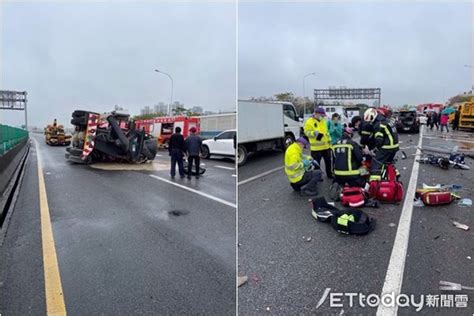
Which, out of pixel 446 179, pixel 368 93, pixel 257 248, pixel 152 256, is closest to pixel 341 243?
pixel 257 248

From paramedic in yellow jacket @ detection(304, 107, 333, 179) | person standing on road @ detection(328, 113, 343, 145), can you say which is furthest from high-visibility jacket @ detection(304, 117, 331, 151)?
person standing on road @ detection(328, 113, 343, 145)

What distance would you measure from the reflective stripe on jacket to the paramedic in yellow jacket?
3.67ft

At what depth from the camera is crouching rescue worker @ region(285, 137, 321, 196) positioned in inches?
209

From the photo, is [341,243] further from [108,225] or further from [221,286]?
[108,225]

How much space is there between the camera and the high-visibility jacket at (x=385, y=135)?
542 cm

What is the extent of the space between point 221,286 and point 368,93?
170ft

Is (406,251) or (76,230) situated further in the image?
(76,230)

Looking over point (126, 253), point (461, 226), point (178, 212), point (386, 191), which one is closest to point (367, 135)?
point (386, 191)

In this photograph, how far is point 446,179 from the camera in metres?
6.41

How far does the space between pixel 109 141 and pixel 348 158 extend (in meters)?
7.78

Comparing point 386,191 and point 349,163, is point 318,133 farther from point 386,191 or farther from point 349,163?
Answer: point 386,191

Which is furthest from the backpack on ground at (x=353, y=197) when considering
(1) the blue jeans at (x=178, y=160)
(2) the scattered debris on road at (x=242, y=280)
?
(1) the blue jeans at (x=178, y=160)

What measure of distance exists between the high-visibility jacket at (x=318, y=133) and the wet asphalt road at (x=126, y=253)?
191 centimetres

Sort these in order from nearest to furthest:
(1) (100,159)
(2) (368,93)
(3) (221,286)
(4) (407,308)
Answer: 1. (4) (407,308)
2. (3) (221,286)
3. (1) (100,159)
4. (2) (368,93)
